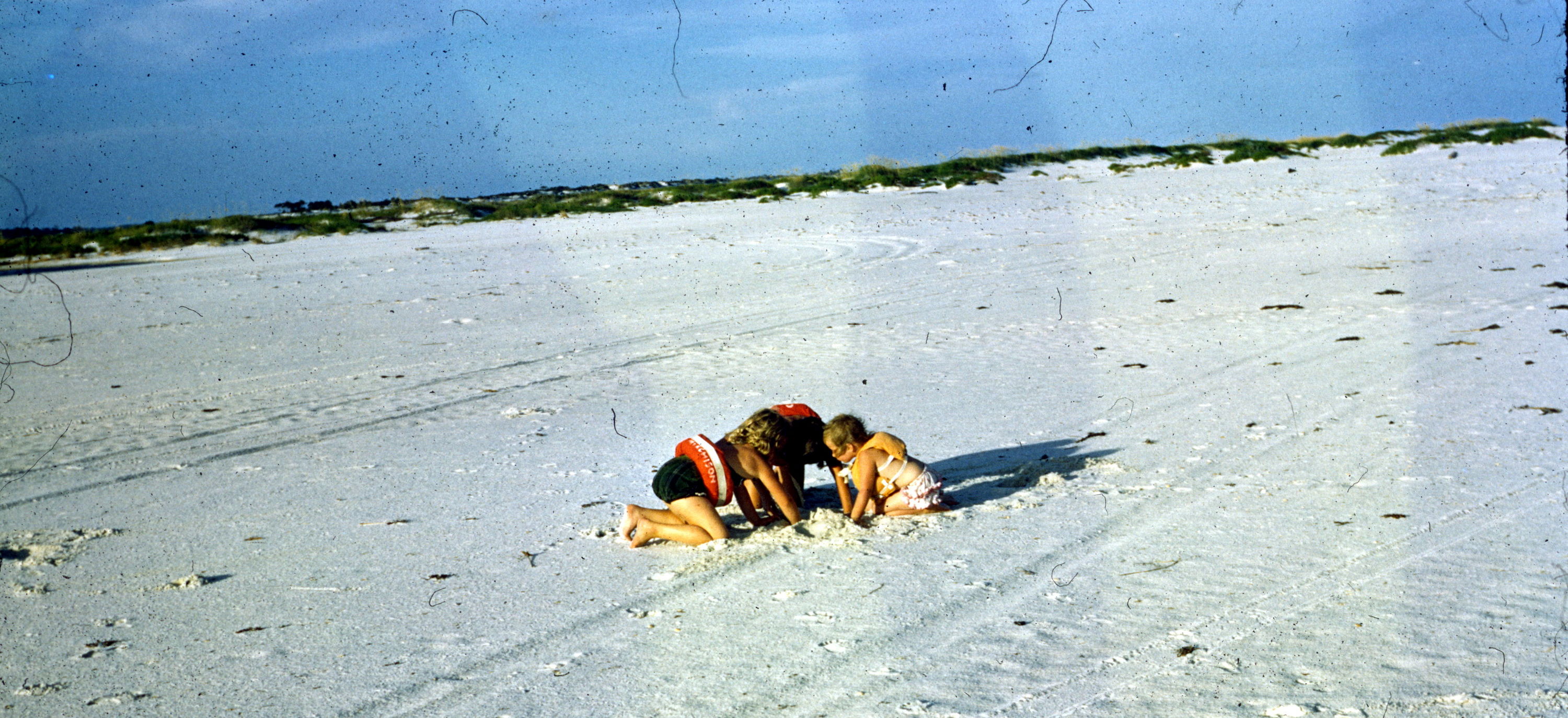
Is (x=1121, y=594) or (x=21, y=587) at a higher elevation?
(x=21, y=587)

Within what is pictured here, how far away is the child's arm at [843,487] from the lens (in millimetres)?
5797

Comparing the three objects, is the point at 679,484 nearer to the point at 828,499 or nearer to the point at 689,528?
the point at 689,528

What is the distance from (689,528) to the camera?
5457 millimetres

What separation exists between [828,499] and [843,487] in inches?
17.9

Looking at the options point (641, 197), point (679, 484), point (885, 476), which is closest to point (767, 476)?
point (679, 484)

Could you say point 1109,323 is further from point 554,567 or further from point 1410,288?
point 554,567

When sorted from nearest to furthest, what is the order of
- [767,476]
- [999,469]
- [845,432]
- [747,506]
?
[767,476]
[747,506]
[845,432]
[999,469]

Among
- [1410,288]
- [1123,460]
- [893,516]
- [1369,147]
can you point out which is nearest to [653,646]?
[893,516]

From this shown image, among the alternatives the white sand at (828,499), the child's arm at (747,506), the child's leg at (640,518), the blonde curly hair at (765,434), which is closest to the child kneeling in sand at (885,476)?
the white sand at (828,499)

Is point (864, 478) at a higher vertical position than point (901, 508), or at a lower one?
higher

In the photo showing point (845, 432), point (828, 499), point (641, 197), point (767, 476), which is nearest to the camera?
point (767, 476)

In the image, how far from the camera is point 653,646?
4.26m

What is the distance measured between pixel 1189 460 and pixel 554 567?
3.53 m

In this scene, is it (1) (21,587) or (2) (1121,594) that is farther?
(1) (21,587)
